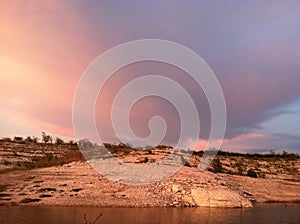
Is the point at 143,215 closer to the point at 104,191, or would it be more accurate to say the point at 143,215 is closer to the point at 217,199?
the point at 104,191

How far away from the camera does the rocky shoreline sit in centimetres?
3650

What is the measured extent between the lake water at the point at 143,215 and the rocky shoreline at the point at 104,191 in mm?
2205

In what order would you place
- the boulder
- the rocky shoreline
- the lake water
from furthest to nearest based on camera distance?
the boulder < the rocky shoreline < the lake water

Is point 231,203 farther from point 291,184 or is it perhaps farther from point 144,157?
point 291,184

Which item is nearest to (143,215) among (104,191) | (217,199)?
(104,191)

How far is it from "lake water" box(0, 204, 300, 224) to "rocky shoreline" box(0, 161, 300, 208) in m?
2.20

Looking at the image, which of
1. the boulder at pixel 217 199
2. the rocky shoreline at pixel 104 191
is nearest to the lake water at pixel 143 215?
the boulder at pixel 217 199

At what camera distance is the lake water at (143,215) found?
1094 inches

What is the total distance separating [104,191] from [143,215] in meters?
8.70

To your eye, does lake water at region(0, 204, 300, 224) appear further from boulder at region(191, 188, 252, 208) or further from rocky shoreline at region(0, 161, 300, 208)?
rocky shoreline at region(0, 161, 300, 208)

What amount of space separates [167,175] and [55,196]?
13.9m

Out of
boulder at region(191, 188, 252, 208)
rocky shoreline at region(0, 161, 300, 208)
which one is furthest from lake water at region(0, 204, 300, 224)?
rocky shoreline at region(0, 161, 300, 208)

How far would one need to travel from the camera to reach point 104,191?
127 feet

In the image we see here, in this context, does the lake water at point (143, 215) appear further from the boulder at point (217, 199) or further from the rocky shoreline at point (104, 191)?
the rocky shoreline at point (104, 191)
